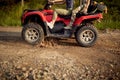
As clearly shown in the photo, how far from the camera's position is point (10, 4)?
1551 centimetres

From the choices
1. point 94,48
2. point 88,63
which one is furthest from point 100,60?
point 94,48

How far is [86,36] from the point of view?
9.91 meters

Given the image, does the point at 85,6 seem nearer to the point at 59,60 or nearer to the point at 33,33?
the point at 33,33

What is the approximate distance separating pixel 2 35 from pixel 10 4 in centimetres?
417

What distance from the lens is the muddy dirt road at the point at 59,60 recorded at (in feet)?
24.2

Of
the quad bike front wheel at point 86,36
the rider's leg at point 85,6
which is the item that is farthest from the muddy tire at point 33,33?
the rider's leg at point 85,6

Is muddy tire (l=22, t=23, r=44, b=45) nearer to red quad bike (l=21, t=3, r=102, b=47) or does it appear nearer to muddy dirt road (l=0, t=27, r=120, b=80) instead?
Result: red quad bike (l=21, t=3, r=102, b=47)

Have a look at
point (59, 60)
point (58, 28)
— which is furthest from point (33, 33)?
point (59, 60)

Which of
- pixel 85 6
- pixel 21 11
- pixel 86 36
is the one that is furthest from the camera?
pixel 21 11

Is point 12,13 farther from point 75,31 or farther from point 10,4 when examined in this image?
point 75,31

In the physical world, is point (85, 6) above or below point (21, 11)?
above

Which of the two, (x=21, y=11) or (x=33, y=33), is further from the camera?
(x=21, y=11)

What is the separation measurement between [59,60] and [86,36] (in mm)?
1954

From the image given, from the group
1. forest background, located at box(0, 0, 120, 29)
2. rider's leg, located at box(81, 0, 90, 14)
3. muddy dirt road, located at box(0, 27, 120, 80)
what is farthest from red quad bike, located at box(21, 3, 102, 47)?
forest background, located at box(0, 0, 120, 29)
